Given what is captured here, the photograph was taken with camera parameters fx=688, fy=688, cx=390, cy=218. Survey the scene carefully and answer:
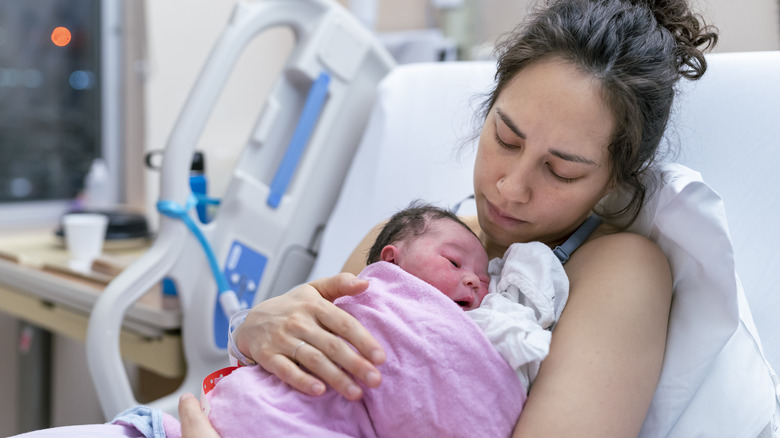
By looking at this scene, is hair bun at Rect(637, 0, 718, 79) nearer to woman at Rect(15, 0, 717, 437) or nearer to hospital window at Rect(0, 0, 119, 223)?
woman at Rect(15, 0, 717, 437)

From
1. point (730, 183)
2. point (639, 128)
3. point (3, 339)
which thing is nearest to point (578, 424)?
point (639, 128)

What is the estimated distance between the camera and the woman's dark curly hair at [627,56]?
102cm

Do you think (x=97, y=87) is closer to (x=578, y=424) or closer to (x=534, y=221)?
(x=534, y=221)

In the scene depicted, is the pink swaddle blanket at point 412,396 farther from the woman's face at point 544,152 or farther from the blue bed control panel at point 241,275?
the blue bed control panel at point 241,275

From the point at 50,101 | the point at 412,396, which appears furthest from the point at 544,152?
the point at 50,101

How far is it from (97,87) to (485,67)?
83.2 inches

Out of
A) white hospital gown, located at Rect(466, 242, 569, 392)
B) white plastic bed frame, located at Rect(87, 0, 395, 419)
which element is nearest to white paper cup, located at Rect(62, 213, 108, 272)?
white plastic bed frame, located at Rect(87, 0, 395, 419)

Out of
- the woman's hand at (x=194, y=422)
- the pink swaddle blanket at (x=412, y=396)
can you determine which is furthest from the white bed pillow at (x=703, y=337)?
the woman's hand at (x=194, y=422)

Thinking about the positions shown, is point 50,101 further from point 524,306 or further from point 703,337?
point 703,337

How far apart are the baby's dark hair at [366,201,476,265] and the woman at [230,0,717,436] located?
3.3 inches

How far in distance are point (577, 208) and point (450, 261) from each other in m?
0.22

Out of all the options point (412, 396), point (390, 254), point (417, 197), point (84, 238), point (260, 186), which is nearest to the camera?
point (412, 396)

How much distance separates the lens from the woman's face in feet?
3.28

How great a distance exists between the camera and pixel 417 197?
166 cm
